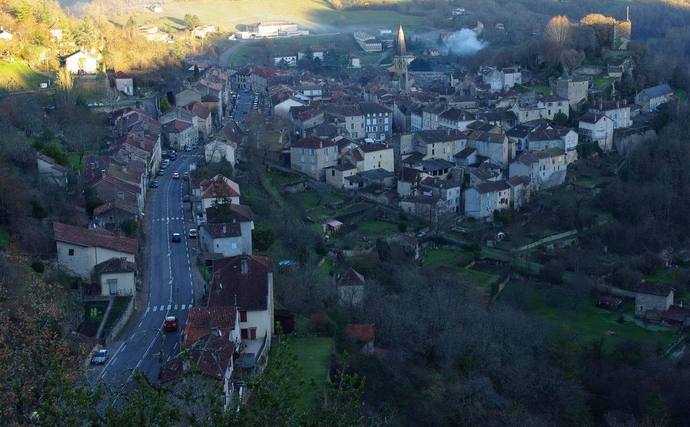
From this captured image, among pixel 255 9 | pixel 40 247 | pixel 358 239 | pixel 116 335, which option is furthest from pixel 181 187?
pixel 255 9

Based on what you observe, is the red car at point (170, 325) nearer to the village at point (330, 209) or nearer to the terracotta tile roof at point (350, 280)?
the village at point (330, 209)

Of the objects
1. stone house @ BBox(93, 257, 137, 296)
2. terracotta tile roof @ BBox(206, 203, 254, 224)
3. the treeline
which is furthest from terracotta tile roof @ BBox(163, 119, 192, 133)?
stone house @ BBox(93, 257, 137, 296)

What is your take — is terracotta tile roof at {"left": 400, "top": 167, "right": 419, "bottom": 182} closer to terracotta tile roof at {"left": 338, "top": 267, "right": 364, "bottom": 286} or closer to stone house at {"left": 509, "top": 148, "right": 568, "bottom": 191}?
stone house at {"left": 509, "top": 148, "right": 568, "bottom": 191}

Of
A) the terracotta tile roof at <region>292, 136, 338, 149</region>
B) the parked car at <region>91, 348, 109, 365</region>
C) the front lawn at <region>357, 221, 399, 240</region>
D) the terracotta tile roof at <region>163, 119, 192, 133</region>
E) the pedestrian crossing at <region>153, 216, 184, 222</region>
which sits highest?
the parked car at <region>91, 348, 109, 365</region>

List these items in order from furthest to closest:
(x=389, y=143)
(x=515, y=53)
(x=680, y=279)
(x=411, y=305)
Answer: (x=515, y=53) → (x=389, y=143) → (x=680, y=279) → (x=411, y=305)

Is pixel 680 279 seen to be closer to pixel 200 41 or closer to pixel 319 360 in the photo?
pixel 319 360

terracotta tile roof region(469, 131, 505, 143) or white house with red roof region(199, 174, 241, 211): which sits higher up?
white house with red roof region(199, 174, 241, 211)
